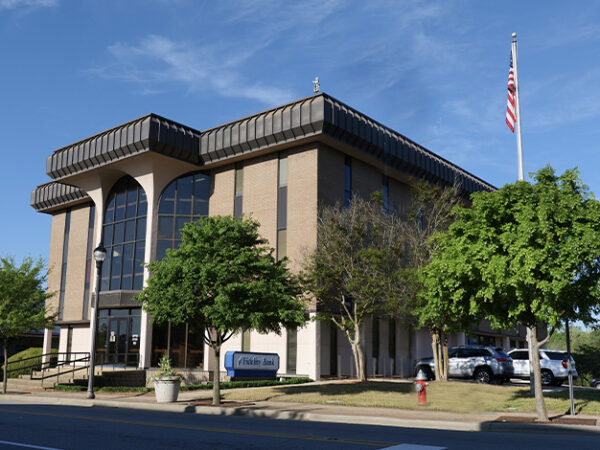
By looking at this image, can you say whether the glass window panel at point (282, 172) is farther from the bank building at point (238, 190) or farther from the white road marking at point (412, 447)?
the white road marking at point (412, 447)

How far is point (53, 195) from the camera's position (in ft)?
149

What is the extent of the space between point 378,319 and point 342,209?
334 inches

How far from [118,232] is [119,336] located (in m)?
6.64

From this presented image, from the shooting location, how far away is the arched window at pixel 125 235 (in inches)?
1438

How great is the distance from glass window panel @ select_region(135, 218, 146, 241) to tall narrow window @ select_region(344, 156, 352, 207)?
498 inches

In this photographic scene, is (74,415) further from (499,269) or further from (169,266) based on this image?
(499,269)

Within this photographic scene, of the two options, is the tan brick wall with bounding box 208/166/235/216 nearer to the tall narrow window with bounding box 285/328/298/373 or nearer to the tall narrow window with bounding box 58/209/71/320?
the tall narrow window with bounding box 285/328/298/373

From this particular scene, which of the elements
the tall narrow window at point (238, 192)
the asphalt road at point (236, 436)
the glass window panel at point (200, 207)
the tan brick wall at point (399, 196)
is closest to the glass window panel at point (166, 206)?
the glass window panel at point (200, 207)

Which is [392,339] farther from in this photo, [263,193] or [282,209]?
[263,193]

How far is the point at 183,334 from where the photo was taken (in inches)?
1377

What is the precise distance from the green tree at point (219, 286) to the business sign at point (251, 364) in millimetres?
6304

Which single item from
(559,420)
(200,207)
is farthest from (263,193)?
(559,420)

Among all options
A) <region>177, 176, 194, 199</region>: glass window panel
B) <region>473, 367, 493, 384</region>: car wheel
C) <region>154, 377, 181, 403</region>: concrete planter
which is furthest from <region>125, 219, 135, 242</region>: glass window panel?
<region>473, 367, 493, 384</region>: car wheel

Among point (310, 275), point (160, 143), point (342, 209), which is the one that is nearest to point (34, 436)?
point (310, 275)
